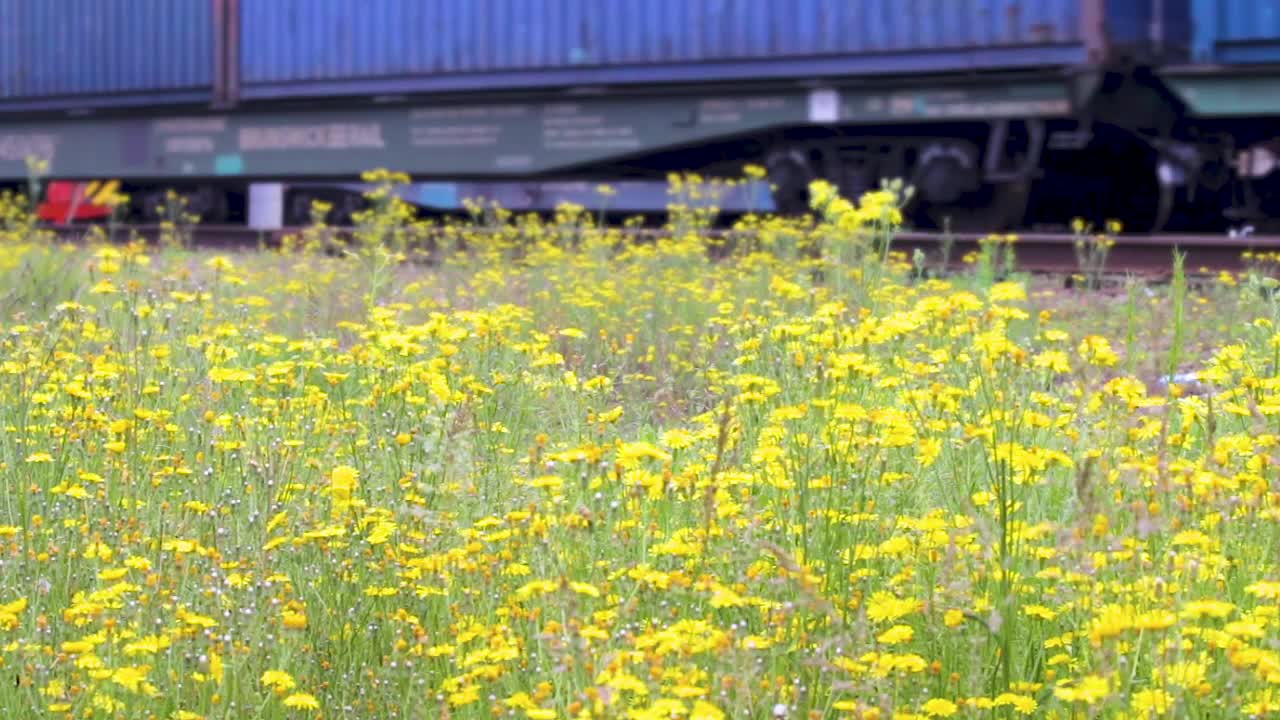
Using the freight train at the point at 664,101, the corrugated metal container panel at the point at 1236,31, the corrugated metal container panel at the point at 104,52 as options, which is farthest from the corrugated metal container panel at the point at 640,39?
the corrugated metal container panel at the point at 104,52

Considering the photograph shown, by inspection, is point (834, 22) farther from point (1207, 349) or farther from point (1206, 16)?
point (1207, 349)

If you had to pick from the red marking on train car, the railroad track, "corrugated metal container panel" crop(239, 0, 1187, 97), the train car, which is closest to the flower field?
the railroad track

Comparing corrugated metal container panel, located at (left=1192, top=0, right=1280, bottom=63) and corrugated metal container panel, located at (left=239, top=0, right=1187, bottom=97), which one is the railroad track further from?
corrugated metal container panel, located at (left=239, top=0, right=1187, bottom=97)

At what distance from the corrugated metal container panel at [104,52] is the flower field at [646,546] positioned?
41.6ft

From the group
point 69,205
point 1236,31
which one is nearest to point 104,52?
point 69,205

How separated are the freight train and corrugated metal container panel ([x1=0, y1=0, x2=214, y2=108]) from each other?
0.03 meters

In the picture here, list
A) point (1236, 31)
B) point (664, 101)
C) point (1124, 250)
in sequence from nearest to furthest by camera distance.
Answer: point (1124, 250)
point (1236, 31)
point (664, 101)

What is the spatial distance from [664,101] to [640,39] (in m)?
0.56

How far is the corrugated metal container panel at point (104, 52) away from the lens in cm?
1662

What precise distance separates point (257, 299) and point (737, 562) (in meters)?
3.65

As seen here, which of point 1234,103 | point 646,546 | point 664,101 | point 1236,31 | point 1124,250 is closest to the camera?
point 646,546

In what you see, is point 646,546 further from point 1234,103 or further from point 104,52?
point 104,52

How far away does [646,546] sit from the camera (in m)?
2.95

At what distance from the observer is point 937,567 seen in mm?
3025
